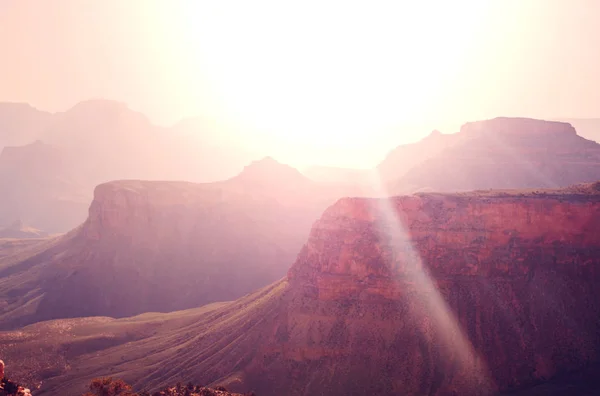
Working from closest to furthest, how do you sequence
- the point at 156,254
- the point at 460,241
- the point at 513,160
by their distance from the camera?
the point at 460,241 → the point at 156,254 → the point at 513,160

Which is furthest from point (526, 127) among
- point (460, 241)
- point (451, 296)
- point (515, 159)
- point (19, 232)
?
point (19, 232)

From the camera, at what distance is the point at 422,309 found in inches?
2077

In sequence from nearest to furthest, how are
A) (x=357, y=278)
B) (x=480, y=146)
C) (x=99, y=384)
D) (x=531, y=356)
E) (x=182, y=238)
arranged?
(x=99, y=384), (x=531, y=356), (x=357, y=278), (x=182, y=238), (x=480, y=146)

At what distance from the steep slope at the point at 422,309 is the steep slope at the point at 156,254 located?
42083 millimetres

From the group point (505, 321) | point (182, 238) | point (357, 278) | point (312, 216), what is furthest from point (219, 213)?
point (505, 321)

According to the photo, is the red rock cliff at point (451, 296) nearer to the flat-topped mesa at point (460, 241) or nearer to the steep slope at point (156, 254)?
the flat-topped mesa at point (460, 241)

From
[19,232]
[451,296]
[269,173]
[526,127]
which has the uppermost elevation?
[526,127]

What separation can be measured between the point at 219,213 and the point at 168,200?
1411cm

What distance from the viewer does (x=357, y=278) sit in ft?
183

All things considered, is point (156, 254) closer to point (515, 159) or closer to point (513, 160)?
point (513, 160)

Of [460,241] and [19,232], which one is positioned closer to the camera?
[460,241]

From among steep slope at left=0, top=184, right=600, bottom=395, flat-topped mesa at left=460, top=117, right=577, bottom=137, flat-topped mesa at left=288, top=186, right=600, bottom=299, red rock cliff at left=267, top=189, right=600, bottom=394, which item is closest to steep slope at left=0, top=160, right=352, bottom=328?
steep slope at left=0, top=184, right=600, bottom=395

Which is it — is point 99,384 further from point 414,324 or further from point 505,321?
point 505,321

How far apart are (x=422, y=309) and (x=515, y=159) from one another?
88864 mm
